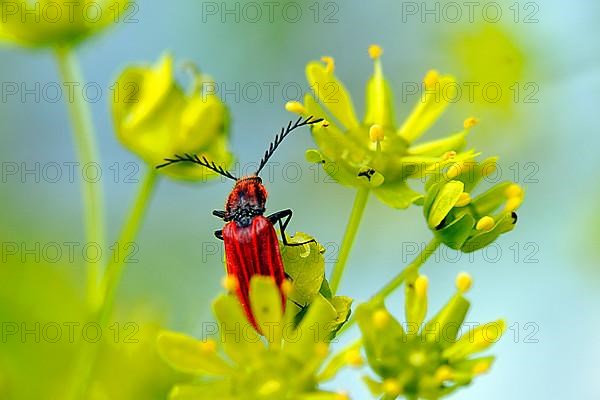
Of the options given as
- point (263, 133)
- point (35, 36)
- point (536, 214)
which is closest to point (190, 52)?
point (263, 133)

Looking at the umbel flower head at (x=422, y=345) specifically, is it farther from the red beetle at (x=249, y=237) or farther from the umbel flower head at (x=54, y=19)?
the umbel flower head at (x=54, y=19)

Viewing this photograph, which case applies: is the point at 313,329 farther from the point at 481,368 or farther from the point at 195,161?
the point at 195,161

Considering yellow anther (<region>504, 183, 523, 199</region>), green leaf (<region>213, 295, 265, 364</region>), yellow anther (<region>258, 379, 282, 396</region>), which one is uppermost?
yellow anther (<region>504, 183, 523, 199</region>)

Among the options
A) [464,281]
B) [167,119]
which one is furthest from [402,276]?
[167,119]

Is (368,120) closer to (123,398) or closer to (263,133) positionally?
(123,398)

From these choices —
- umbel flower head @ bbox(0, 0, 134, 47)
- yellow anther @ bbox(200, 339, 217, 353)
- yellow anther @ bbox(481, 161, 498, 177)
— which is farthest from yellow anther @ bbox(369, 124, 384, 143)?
umbel flower head @ bbox(0, 0, 134, 47)

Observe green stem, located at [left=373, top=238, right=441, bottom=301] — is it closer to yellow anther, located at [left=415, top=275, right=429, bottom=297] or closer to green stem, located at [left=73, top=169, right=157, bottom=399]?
yellow anther, located at [left=415, top=275, right=429, bottom=297]
